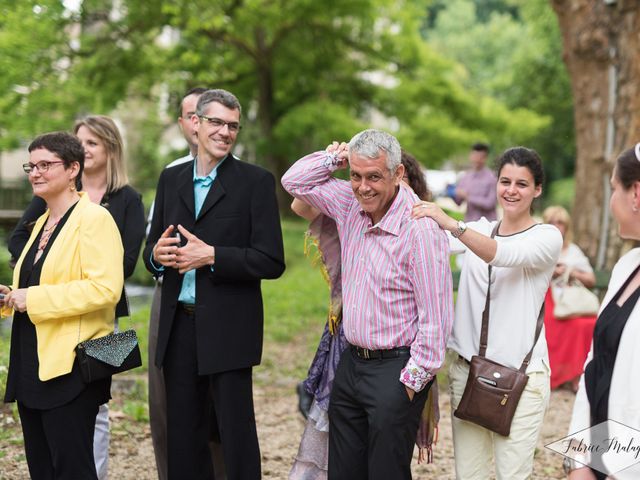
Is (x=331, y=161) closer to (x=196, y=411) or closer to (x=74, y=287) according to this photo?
(x=74, y=287)

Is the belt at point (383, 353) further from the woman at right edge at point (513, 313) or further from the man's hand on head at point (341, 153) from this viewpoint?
the man's hand on head at point (341, 153)

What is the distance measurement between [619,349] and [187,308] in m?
2.16

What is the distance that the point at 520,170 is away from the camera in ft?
12.7

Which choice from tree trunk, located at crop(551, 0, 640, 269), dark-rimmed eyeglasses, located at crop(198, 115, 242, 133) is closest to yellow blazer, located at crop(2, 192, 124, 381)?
dark-rimmed eyeglasses, located at crop(198, 115, 242, 133)

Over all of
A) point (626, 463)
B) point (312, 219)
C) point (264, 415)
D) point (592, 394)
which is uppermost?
point (312, 219)

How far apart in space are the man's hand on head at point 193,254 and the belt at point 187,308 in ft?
0.81

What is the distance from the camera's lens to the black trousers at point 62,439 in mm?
3758

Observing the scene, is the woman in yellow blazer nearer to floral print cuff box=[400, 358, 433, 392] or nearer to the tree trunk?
floral print cuff box=[400, 358, 433, 392]

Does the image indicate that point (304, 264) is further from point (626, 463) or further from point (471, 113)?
point (626, 463)

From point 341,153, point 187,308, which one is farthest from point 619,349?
point 187,308

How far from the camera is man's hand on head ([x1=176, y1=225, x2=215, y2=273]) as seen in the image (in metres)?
3.88

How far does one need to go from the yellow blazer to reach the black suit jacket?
382 mm

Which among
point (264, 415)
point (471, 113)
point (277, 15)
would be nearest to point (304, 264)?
point (277, 15)

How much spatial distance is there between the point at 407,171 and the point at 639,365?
1762 millimetres
